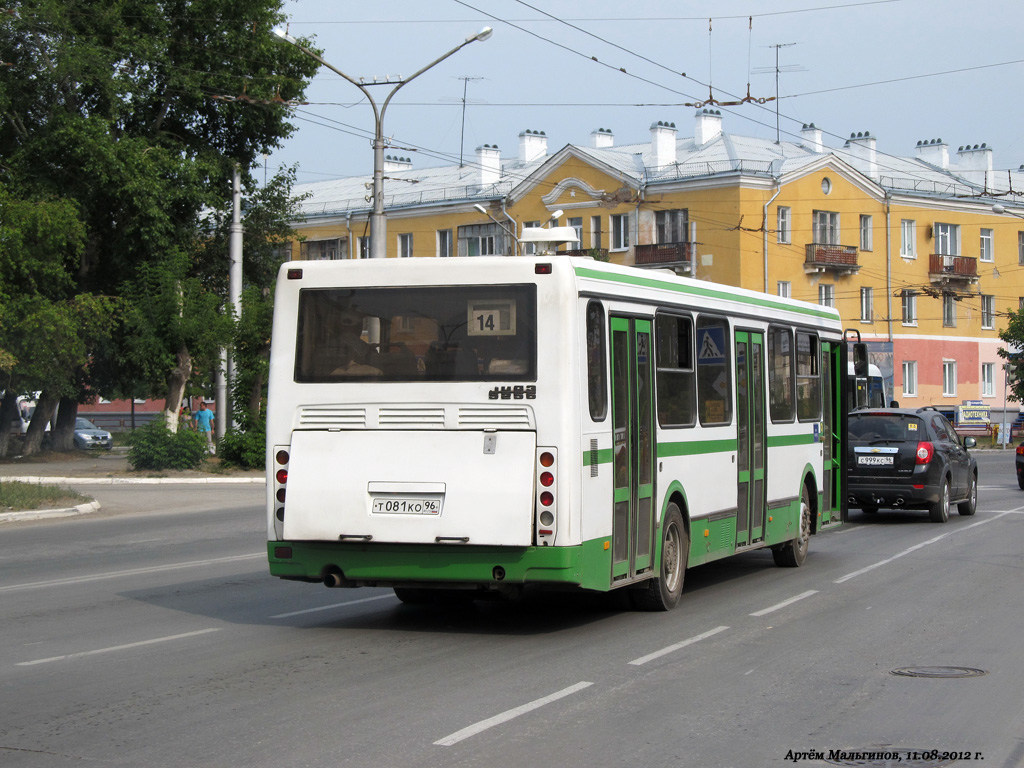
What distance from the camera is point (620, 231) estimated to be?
204 feet

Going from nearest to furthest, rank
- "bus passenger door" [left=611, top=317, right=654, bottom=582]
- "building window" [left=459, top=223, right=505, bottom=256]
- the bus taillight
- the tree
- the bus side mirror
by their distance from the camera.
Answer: the bus taillight → "bus passenger door" [left=611, top=317, right=654, bottom=582] → the bus side mirror → the tree → "building window" [left=459, top=223, right=505, bottom=256]

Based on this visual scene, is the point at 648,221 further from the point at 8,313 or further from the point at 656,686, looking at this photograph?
the point at 656,686

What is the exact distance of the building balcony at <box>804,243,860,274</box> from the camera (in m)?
61.0

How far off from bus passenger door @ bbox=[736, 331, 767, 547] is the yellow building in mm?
40242

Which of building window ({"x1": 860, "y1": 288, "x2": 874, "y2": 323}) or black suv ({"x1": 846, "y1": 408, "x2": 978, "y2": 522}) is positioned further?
building window ({"x1": 860, "y1": 288, "x2": 874, "y2": 323})

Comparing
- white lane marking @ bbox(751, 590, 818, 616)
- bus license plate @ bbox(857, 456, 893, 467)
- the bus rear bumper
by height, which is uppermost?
bus license plate @ bbox(857, 456, 893, 467)

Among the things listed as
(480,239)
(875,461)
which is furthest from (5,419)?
(480,239)

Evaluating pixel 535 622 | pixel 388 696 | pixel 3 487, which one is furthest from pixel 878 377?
pixel 388 696

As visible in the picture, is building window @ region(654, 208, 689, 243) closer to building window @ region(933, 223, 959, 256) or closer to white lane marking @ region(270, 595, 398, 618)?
building window @ region(933, 223, 959, 256)

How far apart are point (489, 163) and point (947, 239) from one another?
955 inches

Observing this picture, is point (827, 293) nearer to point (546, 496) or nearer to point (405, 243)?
point (405, 243)

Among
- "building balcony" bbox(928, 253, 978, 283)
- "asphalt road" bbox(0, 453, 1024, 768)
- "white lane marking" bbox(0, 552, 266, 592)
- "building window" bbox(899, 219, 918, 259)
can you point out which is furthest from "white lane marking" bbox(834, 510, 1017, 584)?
"building balcony" bbox(928, 253, 978, 283)

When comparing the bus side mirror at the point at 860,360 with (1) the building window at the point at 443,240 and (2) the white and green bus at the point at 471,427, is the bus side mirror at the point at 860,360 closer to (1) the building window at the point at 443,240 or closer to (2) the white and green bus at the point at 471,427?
(2) the white and green bus at the point at 471,427

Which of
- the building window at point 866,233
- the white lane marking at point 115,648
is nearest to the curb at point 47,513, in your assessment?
the white lane marking at point 115,648
